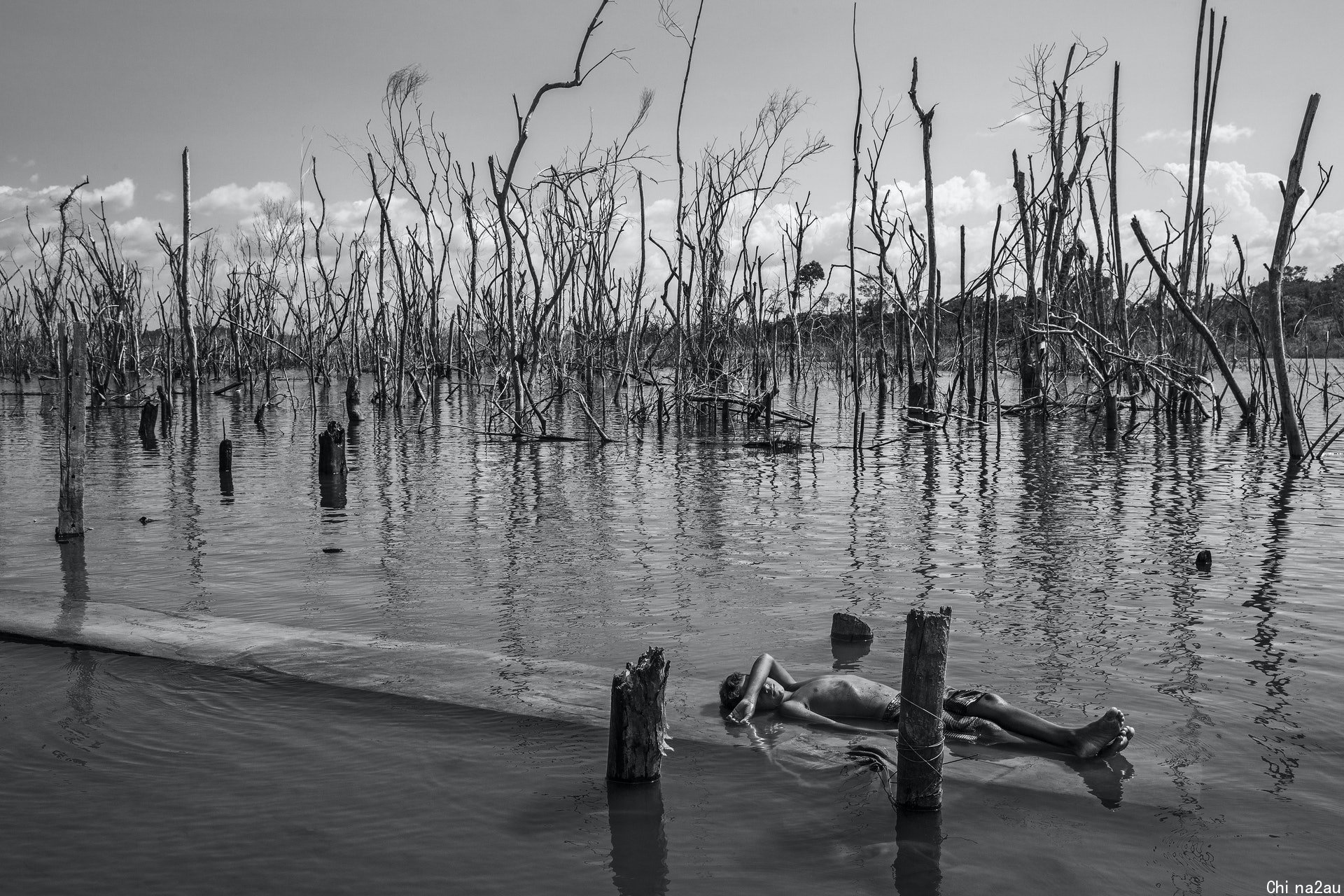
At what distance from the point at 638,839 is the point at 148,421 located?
49.2ft

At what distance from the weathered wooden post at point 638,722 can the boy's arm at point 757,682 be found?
51cm

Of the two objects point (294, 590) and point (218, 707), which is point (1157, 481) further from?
point (218, 707)

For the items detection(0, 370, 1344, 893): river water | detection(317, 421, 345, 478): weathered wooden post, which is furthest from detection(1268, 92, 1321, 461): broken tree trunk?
detection(317, 421, 345, 478): weathered wooden post

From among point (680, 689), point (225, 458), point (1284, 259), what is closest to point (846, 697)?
point (680, 689)

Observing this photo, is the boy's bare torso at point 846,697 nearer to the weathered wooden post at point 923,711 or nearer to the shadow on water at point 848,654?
the shadow on water at point 848,654

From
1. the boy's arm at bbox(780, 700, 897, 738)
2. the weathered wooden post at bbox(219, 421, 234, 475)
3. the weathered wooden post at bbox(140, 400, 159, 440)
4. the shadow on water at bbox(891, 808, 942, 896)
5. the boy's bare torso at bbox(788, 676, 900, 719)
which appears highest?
the weathered wooden post at bbox(140, 400, 159, 440)

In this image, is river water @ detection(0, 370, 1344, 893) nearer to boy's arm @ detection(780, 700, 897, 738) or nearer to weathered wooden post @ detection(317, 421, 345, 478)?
boy's arm @ detection(780, 700, 897, 738)

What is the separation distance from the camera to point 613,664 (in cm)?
511

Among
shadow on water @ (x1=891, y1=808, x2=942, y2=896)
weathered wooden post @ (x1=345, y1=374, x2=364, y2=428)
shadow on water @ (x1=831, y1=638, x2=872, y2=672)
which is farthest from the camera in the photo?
weathered wooden post @ (x1=345, y1=374, x2=364, y2=428)

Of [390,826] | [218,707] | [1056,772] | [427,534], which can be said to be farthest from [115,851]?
[427,534]

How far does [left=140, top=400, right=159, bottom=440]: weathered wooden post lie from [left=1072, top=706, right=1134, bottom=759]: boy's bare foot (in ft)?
48.9

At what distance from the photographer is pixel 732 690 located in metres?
4.38

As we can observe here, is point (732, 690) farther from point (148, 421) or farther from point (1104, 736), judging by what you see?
point (148, 421)

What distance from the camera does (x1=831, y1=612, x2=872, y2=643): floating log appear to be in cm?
533
